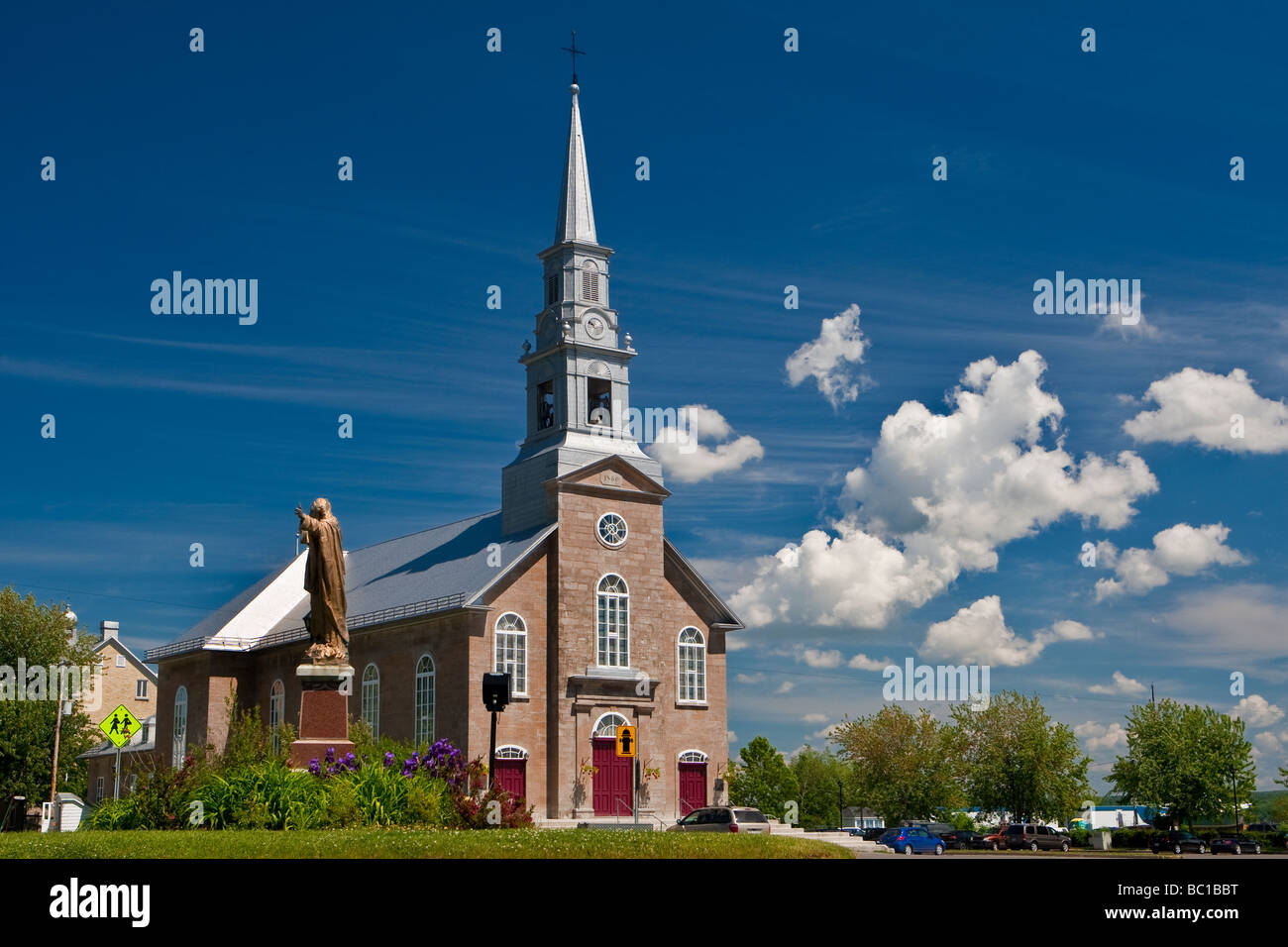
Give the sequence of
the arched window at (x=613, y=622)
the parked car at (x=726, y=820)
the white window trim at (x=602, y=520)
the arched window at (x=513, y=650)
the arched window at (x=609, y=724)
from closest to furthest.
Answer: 1. the parked car at (x=726, y=820)
2. the arched window at (x=513, y=650)
3. the arched window at (x=609, y=724)
4. the arched window at (x=613, y=622)
5. the white window trim at (x=602, y=520)

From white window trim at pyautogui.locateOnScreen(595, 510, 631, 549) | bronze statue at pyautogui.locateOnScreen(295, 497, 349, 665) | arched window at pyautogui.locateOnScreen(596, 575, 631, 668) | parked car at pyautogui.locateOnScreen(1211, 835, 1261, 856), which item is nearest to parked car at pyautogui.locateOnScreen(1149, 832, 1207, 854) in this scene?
parked car at pyautogui.locateOnScreen(1211, 835, 1261, 856)

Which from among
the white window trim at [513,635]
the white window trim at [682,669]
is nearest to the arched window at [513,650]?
the white window trim at [513,635]

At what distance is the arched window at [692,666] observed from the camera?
49781 mm

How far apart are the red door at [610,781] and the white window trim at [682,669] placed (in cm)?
334

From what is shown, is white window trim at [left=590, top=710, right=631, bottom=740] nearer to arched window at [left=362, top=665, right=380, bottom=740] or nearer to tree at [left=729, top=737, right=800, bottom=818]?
arched window at [left=362, top=665, right=380, bottom=740]

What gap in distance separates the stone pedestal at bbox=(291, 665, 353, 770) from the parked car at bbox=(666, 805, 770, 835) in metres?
13.9

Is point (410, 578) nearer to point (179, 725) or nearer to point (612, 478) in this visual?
point (612, 478)

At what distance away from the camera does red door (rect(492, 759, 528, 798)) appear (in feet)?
147

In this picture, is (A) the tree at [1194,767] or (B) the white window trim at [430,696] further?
(A) the tree at [1194,767]

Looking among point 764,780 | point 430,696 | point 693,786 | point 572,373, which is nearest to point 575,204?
point 572,373

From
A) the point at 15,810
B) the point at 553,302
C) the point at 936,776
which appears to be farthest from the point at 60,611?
the point at 936,776

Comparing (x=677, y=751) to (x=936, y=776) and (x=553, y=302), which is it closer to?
(x=553, y=302)

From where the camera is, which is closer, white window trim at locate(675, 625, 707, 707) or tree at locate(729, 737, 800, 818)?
white window trim at locate(675, 625, 707, 707)

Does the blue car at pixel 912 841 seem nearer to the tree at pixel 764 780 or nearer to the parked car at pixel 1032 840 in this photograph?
the parked car at pixel 1032 840
